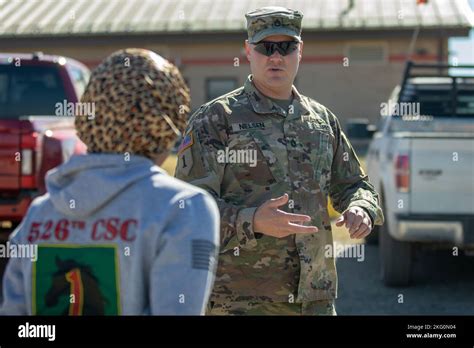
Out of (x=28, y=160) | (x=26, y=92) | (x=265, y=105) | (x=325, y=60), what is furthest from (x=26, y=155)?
(x=325, y=60)

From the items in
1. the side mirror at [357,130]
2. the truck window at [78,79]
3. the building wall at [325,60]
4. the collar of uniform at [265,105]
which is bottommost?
the collar of uniform at [265,105]

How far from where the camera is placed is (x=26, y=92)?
7.98 meters

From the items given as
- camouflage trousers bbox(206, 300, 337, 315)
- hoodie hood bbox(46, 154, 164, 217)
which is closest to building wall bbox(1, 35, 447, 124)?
camouflage trousers bbox(206, 300, 337, 315)

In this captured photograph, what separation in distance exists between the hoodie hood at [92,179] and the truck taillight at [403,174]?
184 inches

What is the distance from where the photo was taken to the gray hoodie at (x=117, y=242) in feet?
6.23

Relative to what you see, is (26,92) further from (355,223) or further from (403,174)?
(355,223)

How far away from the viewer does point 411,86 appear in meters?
8.25

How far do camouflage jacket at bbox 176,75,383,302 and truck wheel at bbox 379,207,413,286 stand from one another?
3738 millimetres

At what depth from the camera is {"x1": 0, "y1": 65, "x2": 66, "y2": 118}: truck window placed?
26.1 ft

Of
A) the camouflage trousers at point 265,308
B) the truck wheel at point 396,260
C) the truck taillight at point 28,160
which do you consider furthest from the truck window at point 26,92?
the camouflage trousers at point 265,308

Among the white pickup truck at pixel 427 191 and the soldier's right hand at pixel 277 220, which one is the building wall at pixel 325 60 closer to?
the white pickup truck at pixel 427 191

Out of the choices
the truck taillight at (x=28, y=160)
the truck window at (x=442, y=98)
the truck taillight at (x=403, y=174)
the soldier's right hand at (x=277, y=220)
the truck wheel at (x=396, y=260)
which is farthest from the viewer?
the truck window at (x=442, y=98)

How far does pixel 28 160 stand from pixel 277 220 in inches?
152

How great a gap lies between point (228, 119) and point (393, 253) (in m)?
4.07
